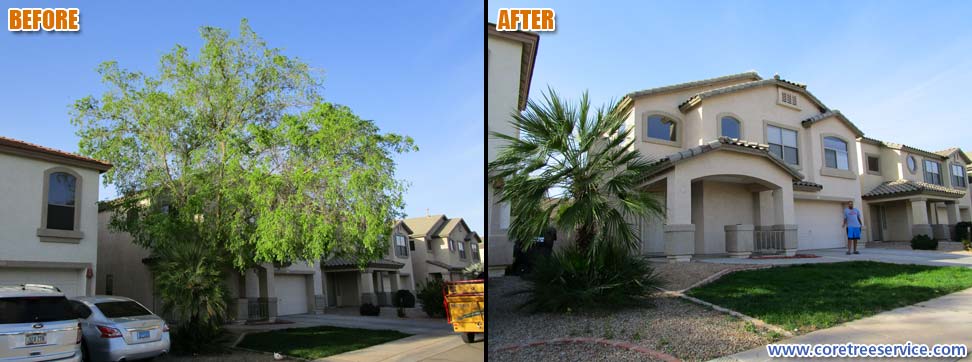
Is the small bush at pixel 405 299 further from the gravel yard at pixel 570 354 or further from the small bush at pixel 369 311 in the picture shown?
the gravel yard at pixel 570 354

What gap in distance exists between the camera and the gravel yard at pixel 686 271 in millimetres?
12445

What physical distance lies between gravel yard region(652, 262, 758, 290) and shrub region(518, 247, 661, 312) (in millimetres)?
1868

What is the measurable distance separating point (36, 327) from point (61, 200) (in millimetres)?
7160

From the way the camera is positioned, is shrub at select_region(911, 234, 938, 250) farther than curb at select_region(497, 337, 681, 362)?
Yes

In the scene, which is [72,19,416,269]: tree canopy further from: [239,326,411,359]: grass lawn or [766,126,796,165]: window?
[766,126,796,165]: window

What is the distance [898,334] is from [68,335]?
12395 millimetres

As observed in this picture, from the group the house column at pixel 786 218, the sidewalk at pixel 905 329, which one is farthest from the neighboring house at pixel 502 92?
the house column at pixel 786 218

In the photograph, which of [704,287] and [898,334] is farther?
[704,287]

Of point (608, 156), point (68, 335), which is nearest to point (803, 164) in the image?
point (608, 156)

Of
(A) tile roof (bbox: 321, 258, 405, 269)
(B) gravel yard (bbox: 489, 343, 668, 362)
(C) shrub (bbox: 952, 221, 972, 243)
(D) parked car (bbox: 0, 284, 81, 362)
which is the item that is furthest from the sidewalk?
(A) tile roof (bbox: 321, 258, 405, 269)

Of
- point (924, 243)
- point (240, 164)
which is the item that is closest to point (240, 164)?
point (240, 164)

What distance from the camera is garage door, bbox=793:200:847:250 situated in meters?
22.3

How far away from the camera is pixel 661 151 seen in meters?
19.8

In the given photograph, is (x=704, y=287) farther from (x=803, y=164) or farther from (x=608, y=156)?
(x=803, y=164)
